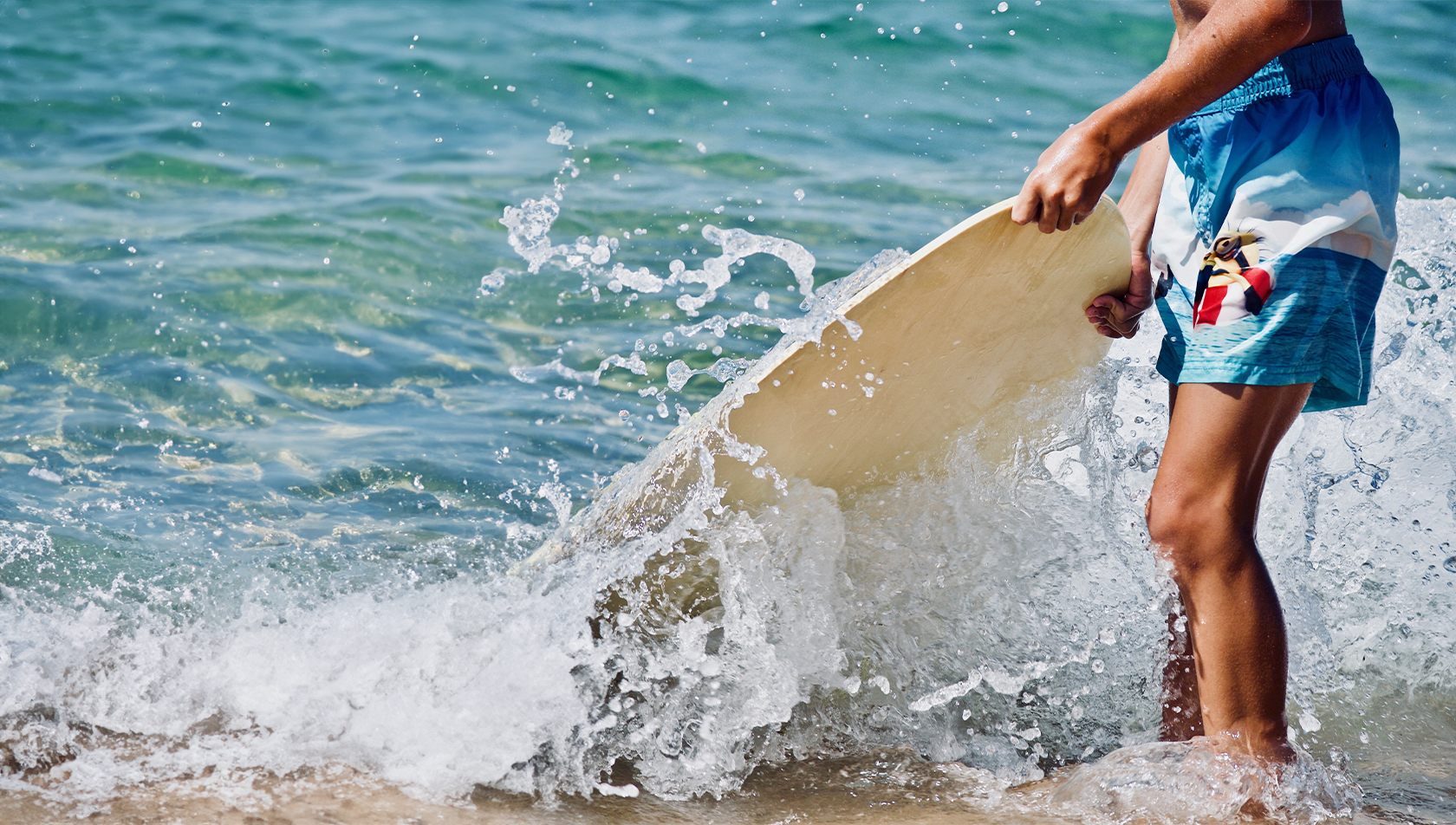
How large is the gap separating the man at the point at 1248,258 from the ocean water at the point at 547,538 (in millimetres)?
279

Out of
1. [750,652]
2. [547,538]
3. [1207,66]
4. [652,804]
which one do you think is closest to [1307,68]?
[1207,66]

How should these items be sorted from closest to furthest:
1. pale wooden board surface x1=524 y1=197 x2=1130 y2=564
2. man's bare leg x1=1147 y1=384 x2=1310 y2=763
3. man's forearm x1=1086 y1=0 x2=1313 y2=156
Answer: man's forearm x1=1086 y1=0 x2=1313 y2=156 < man's bare leg x1=1147 y1=384 x2=1310 y2=763 < pale wooden board surface x1=524 y1=197 x2=1130 y2=564

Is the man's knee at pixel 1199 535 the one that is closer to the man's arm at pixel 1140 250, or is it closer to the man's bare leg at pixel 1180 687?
the man's bare leg at pixel 1180 687

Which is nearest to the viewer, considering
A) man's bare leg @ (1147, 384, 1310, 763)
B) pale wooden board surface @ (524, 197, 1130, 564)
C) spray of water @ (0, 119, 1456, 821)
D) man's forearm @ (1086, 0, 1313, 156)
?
man's forearm @ (1086, 0, 1313, 156)

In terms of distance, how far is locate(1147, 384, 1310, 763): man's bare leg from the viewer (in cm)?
178

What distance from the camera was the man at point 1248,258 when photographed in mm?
1717

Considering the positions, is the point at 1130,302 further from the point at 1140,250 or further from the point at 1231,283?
the point at 1231,283

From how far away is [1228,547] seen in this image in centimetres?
180

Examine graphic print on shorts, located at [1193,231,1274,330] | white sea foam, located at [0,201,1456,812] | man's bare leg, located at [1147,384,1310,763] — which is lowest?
white sea foam, located at [0,201,1456,812]

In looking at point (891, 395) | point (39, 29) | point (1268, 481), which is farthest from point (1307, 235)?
point (39, 29)

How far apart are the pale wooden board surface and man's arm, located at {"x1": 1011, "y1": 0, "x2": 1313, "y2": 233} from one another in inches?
9.3

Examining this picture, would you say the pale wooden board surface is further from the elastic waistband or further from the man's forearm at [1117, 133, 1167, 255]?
the elastic waistband

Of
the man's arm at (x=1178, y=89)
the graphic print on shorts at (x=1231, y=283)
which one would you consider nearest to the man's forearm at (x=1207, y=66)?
the man's arm at (x=1178, y=89)

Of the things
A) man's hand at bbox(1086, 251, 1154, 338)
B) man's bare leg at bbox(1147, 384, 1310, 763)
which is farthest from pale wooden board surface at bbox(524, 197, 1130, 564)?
man's bare leg at bbox(1147, 384, 1310, 763)
